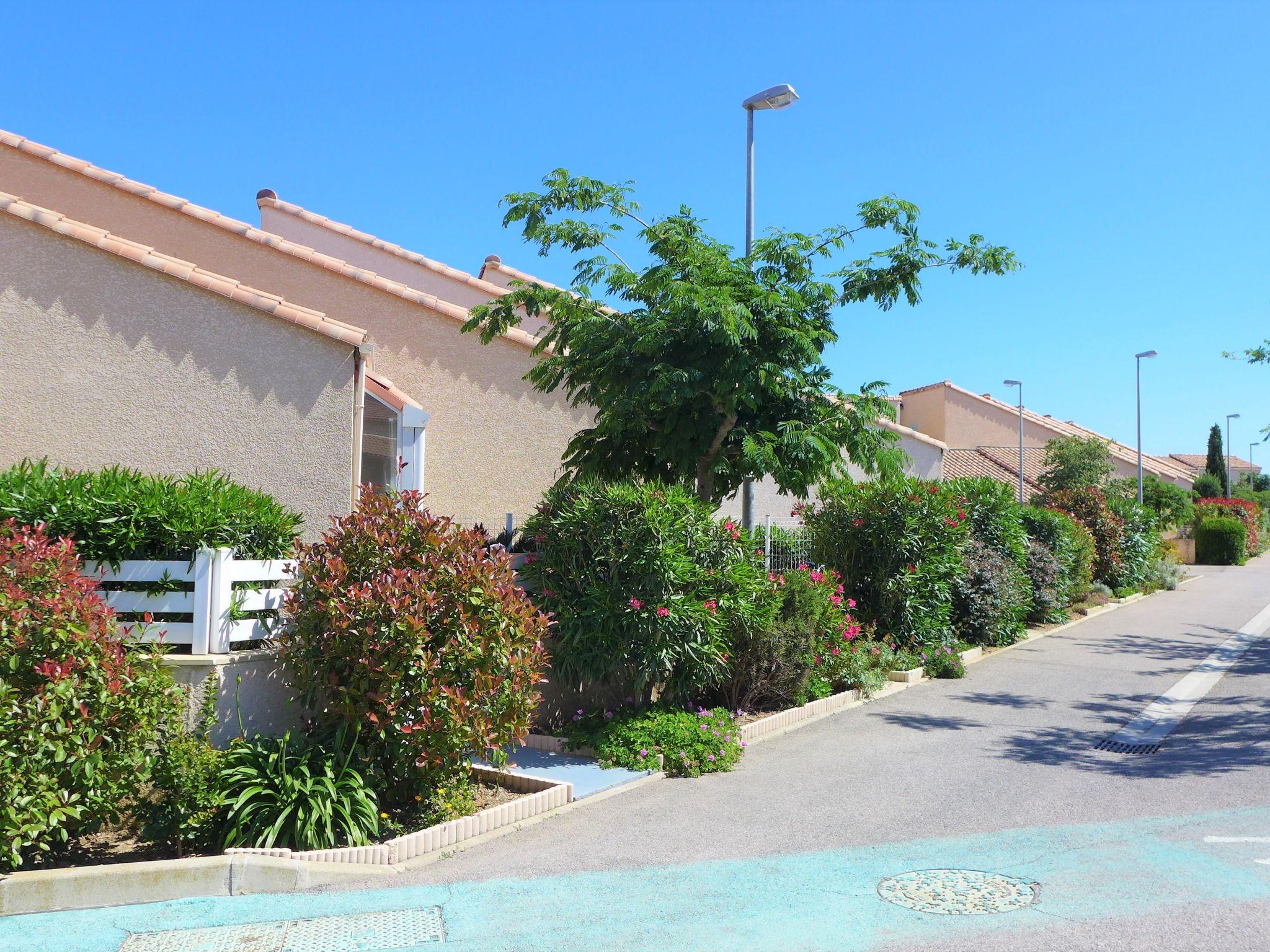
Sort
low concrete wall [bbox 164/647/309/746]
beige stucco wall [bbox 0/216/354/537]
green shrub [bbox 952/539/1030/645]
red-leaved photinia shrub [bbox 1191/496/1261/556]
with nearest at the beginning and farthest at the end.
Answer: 1. low concrete wall [bbox 164/647/309/746]
2. beige stucco wall [bbox 0/216/354/537]
3. green shrub [bbox 952/539/1030/645]
4. red-leaved photinia shrub [bbox 1191/496/1261/556]

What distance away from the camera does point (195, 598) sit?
260 inches

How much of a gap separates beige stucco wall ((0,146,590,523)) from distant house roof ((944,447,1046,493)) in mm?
30439

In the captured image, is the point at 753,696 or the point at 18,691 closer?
the point at 18,691

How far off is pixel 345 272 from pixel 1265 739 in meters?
12.3

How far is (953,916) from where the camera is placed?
5109 mm

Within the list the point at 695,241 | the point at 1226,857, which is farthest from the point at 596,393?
the point at 1226,857

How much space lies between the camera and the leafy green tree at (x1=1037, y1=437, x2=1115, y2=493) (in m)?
35.8

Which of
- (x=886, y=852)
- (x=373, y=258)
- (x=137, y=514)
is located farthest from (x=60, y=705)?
(x=373, y=258)

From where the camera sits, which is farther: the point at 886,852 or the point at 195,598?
the point at 195,598

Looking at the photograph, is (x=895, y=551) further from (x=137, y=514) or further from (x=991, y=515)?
(x=137, y=514)

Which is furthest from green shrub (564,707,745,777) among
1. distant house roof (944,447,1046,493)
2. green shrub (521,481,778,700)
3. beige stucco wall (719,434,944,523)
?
distant house roof (944,447,1046,493)

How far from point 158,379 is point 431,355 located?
15.9ft

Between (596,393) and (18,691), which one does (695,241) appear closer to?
(596,393)

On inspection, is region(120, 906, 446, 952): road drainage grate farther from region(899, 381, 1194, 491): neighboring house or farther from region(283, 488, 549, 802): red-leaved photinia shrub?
region(899, 381, 1194, 491): neighboring house
